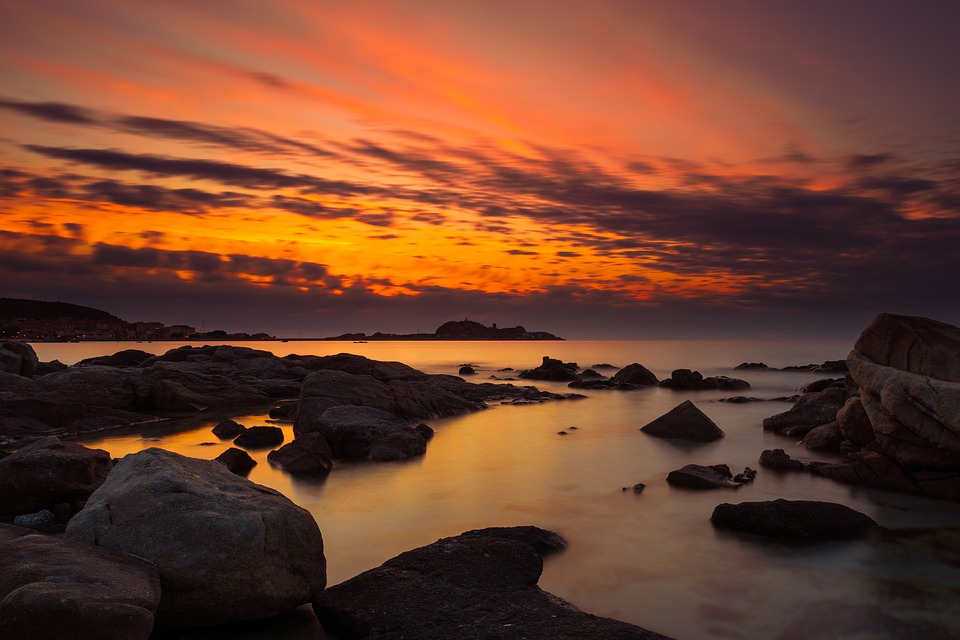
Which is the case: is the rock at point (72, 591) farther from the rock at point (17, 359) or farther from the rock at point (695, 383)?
the rock at point (695, 383)

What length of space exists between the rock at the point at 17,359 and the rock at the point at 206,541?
26761 mm

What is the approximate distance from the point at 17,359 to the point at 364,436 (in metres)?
21.4

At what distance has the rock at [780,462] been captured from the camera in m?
15.3

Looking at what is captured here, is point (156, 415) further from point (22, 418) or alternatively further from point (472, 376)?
point (472, 376)

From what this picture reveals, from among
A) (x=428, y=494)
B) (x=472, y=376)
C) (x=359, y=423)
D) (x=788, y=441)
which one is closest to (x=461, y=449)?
(x=359, y=423)

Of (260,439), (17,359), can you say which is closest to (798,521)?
(260,439)

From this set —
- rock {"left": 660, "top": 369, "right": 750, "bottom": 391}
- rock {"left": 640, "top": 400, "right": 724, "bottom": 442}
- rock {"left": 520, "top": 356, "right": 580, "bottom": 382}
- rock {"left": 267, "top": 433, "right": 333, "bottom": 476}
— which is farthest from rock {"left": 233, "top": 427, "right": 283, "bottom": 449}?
rock {"left": 520, "top": 356, "right": 580, "bottom": 382}

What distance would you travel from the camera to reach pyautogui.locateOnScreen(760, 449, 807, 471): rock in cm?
1533

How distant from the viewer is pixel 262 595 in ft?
20.8

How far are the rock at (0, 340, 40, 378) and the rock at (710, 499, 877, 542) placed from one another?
98.2 feet

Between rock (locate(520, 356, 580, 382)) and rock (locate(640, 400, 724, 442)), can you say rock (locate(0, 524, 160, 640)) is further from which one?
rock (locate(520, 356, 580, 382))

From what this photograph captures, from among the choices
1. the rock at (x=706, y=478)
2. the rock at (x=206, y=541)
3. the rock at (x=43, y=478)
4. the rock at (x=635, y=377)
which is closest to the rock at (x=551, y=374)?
the rock at (x=635, y=377)

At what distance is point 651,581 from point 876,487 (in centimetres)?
760

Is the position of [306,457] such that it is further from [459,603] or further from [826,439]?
[826,439]
